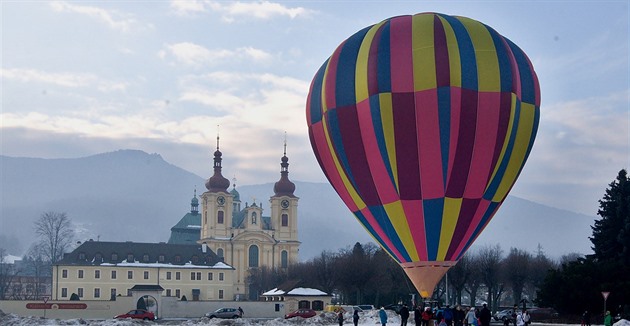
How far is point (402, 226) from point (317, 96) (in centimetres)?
589

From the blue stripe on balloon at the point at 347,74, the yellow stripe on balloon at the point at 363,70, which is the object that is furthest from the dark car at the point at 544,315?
the yellow stripe on balloon at the point at 363,70

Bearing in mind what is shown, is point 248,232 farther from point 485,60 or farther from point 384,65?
point 485,60

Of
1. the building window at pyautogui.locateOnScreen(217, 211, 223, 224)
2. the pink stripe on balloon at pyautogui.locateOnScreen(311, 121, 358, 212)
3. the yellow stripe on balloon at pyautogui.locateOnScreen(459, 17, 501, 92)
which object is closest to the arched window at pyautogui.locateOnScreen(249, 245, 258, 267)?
the building window at pyautogui.locateOnScreen(217, 211, 223, 224)

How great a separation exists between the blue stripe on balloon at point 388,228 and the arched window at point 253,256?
88028 millimetres

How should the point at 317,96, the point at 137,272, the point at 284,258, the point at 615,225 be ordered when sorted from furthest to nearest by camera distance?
1. the point at 284,258
2. the point at 137,272
3. the point at 615,225
4. the point at 317,96

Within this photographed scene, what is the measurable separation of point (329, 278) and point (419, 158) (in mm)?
58568

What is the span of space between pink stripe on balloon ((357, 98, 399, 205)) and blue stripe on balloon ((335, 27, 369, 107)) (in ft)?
2.00

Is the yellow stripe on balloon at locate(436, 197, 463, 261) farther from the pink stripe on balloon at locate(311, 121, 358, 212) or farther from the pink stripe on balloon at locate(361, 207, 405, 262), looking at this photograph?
the pink stripe on balloon at locate(311, 121, 358, 212)

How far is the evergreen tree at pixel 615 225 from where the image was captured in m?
51.6

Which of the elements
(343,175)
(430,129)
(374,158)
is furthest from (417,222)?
(343,175)

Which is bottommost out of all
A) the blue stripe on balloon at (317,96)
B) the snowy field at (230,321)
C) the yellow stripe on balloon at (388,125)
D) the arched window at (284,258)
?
the snowy field at (230,321)

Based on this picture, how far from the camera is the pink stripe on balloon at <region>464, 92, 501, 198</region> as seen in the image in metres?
29.8

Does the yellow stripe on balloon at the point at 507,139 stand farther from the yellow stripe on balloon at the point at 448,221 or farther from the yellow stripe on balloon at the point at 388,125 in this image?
the yellow stripe on balloon at the point at 388,125

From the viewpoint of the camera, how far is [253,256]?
118375mm
